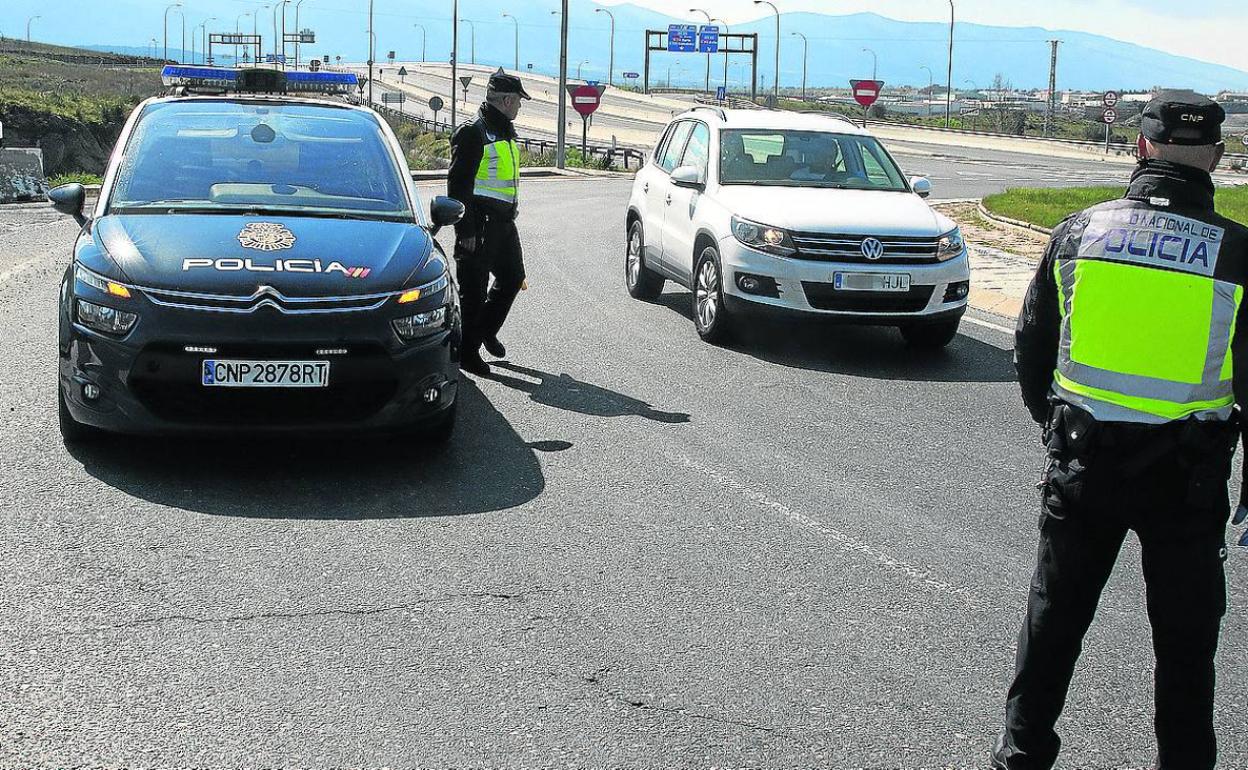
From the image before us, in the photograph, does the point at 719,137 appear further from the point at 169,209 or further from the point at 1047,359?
the point at 1047,359

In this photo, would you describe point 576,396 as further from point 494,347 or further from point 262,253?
point 262,253

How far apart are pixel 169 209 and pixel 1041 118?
12295 centimetres

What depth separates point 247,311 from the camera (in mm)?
6566

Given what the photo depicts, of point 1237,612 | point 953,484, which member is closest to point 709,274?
point 953,484

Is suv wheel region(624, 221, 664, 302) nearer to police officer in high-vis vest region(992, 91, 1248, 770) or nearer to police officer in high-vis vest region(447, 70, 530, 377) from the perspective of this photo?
police officer in high-vis vest region(447, 70, 530, 377)

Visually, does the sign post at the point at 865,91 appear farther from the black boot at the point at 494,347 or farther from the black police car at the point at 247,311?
the black police car at the point at 247,311

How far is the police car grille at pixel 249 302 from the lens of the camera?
21.5 feet

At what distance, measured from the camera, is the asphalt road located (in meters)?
4.11

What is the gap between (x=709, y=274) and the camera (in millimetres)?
11273

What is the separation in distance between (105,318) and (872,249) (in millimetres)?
5676

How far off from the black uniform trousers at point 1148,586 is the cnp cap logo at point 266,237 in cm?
435

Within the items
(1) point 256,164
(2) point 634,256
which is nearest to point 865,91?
(2) point 634,256

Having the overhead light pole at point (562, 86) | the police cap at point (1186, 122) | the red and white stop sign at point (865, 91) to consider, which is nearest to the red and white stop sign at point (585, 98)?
the overhead light pole at point (562, 86)

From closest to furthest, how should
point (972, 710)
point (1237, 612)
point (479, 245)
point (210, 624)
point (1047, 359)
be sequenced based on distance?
point (1047, 359), point (972, 710), point (210, 624), point (1237, 612), point (479, 245)
